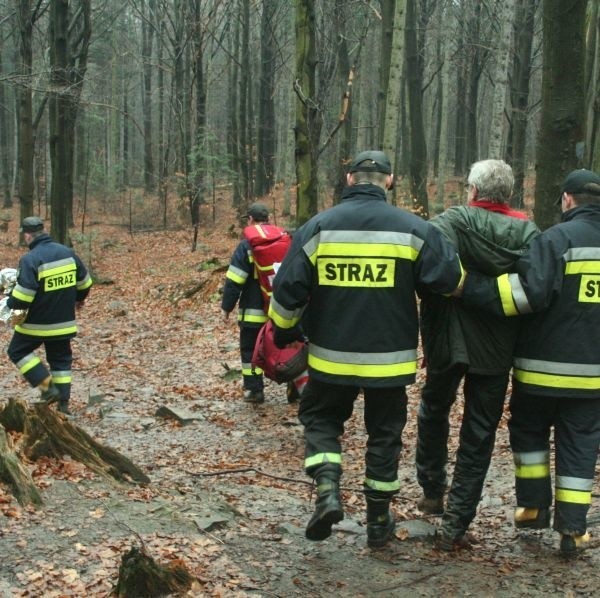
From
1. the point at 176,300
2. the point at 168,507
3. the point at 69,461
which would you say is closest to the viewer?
the point at 168,507

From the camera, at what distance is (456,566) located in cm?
452

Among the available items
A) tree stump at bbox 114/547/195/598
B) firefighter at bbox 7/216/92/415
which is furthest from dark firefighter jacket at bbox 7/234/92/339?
tree stump at bbox 114/547/195/598

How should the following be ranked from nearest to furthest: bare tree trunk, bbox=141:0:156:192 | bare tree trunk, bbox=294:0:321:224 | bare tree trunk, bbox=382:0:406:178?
bare tree trunk, bbox=294:0:321:224, bare tree trunk, bbox=382:0:406:178, bare tree trunk, bbox=141:0:156:192

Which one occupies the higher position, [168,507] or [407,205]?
[407,205]

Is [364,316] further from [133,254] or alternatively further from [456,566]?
[133,254]

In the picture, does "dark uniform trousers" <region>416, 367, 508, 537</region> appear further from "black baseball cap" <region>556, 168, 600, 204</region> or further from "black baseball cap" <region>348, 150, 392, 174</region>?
"black baseball cap" <region>348, 150, 392, 174</region>

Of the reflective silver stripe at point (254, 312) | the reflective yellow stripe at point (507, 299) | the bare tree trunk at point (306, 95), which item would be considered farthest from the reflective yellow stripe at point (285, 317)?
the bare tree trunk at point (306, 95)

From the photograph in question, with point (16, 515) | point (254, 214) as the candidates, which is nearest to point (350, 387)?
point (16, 515)

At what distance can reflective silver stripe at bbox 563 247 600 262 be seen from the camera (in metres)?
4.44

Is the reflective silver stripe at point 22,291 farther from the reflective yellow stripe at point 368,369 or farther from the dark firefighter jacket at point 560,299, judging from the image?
the dark firefighter jacket at point 560,299

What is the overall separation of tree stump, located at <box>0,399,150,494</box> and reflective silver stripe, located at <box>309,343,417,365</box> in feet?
7.04

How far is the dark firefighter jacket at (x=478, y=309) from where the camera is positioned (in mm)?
4578

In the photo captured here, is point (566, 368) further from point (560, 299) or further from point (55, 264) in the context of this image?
point (55, 264)

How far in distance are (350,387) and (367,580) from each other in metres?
1.09
